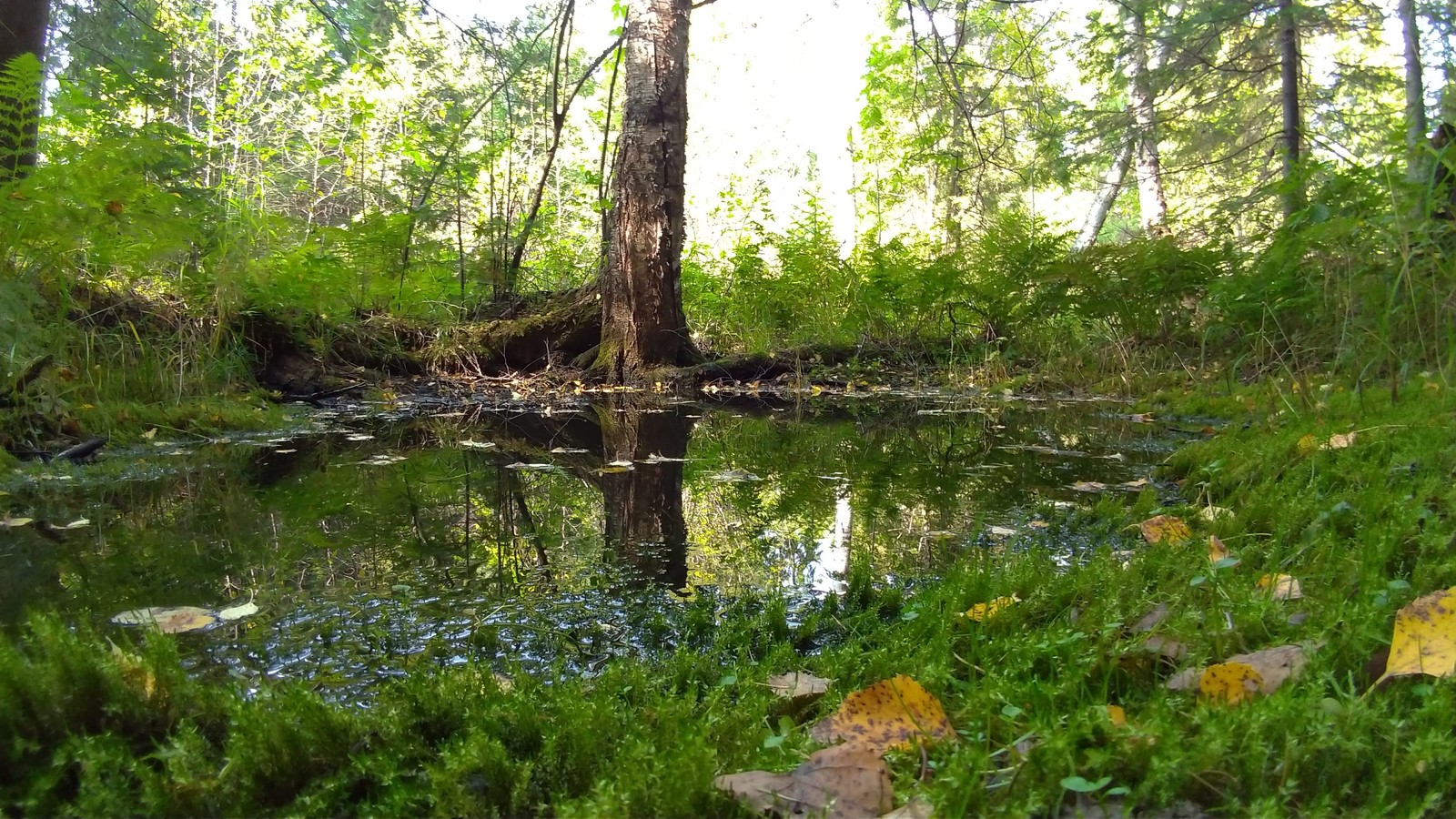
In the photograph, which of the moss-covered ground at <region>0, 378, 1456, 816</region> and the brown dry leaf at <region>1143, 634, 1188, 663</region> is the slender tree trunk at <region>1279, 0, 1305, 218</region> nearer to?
the moss-covered ground at <region>0, 378, 1456, 816</region>

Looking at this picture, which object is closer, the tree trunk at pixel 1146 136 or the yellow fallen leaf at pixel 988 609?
the yellow fallen leaf at pixel 988 609

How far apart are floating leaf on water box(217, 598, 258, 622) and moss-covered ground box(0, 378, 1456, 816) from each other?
0.93ft

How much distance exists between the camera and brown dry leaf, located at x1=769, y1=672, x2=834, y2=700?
124 cm

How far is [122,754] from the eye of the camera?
945 mm

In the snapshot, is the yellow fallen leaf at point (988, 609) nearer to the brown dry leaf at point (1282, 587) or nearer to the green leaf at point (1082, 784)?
the brown dry leaf at point (1282, 587)

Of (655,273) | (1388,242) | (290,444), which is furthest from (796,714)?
(655,273)

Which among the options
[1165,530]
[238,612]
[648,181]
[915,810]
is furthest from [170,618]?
[648,181]

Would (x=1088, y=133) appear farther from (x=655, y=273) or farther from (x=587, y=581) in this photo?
(x=587, y=581)

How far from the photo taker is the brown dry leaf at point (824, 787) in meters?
0.91

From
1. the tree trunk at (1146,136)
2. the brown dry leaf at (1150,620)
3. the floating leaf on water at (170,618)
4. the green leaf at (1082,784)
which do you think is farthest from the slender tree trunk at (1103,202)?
the floating leaf on water at (170,618)

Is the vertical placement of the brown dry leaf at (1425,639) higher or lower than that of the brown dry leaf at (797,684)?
higher

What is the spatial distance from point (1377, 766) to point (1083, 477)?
2.21m

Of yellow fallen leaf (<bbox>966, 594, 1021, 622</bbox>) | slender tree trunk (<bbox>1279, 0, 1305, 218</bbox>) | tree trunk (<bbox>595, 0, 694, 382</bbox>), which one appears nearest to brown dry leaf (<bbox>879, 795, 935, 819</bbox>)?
yellow fallen leaf (<bbox>966, 594, 1021, 622</bbox>)

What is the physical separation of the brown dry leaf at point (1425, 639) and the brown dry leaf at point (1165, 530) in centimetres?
75
